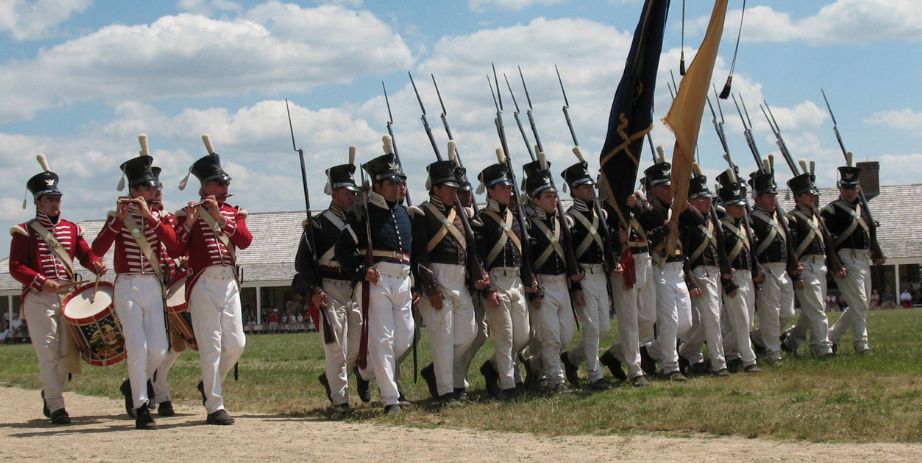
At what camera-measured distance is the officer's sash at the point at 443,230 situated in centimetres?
1073

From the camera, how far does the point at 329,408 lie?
10.8 meters

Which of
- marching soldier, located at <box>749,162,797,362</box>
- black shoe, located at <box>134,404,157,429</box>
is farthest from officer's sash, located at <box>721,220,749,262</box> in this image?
black shoe, located at <box>134,404,157,429</box>

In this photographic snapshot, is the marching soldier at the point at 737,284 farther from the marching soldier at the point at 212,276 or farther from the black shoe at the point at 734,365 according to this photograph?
the marching soldier at the point at 212,276

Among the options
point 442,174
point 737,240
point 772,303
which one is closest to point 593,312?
point 442,174

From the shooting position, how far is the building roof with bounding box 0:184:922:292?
47.9 metres

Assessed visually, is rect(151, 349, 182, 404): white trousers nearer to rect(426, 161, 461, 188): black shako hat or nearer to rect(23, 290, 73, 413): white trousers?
rect(23, 290, 73, 413): white trousers

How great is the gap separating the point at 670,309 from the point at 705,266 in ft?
2.74

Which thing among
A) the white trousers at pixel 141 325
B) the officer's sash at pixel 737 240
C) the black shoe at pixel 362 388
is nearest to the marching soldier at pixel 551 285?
the black shoe at pixel 362 388

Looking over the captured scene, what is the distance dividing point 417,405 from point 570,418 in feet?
6.42

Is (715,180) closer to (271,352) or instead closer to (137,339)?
(137,339)

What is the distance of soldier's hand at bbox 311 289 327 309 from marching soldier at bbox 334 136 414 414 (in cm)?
29

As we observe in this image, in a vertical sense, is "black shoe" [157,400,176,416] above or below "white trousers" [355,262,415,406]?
below

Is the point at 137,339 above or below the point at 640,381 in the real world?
above

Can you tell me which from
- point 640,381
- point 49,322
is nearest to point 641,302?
point 640,381
